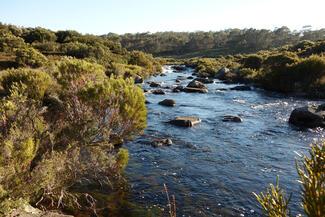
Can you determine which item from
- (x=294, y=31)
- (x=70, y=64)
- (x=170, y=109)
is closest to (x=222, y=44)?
(x=294, y=31)

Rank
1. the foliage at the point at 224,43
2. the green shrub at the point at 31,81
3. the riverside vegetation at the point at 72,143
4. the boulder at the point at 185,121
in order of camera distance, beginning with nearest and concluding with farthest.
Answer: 1. the riverside vegetation at the point at 72,143
2. the green shrub at the point at 31,81
3. the boulder at the point at 185,121
4. the foliage at the point at 224,43

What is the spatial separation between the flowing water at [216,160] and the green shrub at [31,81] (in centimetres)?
664

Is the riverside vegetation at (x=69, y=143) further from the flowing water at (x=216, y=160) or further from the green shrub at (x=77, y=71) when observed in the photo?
the flowing water at (x=216, y=160)

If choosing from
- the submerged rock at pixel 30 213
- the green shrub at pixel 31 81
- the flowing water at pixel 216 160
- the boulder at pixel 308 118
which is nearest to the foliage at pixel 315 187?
the submerged rock at pixel 30 213

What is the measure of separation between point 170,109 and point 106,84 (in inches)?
612

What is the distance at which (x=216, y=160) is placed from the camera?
18844mm

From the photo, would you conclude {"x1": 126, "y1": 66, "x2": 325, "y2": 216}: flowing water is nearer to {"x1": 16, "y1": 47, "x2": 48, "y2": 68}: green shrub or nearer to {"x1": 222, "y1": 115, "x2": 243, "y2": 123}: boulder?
{"x1": 222, "y1": 115, "x2": 243, "y2": 123}: boulder

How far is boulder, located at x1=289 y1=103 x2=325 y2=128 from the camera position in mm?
25953

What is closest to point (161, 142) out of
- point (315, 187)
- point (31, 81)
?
point (31, 81)

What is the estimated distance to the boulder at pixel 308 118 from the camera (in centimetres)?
2595

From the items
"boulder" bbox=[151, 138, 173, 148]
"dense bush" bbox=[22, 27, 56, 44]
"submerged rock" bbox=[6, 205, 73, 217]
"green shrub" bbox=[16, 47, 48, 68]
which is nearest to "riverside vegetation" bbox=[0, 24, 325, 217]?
"submerged rock" bbox=[6, 205, 73, 217]

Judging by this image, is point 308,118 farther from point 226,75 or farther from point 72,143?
point 226,75

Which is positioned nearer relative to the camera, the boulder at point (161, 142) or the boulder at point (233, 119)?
the boulder at point (161, 142)

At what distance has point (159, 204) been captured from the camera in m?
13.7
